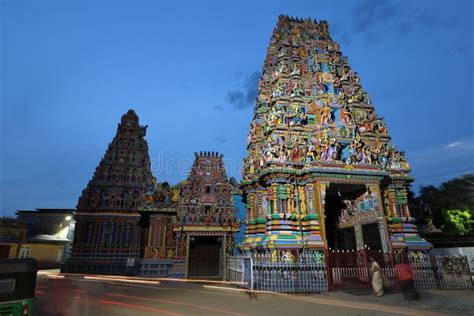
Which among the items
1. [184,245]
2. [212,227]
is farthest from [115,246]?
[212,227]

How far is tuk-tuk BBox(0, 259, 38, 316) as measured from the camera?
446cm

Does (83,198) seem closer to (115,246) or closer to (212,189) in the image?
(115,246)

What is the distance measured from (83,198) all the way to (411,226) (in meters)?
27.6

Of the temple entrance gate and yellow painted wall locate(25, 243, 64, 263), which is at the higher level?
the temple entrance gate

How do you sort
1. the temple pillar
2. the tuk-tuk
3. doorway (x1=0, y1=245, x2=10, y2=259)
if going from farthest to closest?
doorway (x1=0, y1=245, x2=10, y2=259)
the temple pillar
the tuk-tuk

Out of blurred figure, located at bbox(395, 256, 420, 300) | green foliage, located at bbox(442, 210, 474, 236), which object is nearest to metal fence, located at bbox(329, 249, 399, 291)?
blurred figure, located at bbox(395, 256, 420, 300)

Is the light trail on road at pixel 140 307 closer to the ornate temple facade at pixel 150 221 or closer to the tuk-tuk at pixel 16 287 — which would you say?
the tuk-tuk at pixel 16 287

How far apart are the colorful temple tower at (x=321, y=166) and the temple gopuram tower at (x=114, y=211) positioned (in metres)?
12.6

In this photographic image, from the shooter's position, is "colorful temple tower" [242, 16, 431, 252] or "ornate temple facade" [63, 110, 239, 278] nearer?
"colorful temple tower" [242, 16, 431, 252]

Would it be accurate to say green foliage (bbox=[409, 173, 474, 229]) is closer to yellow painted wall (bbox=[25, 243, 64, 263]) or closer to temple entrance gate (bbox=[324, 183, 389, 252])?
temple entrance gate (bbox=[324, 183, 389, 252])

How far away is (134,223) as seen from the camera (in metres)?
23.7

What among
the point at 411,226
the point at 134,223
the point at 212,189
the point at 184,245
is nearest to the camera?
the point at 411,226

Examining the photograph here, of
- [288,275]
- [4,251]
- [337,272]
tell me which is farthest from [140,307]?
[4,251]

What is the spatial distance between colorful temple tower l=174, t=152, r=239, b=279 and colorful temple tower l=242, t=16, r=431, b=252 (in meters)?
3.35
